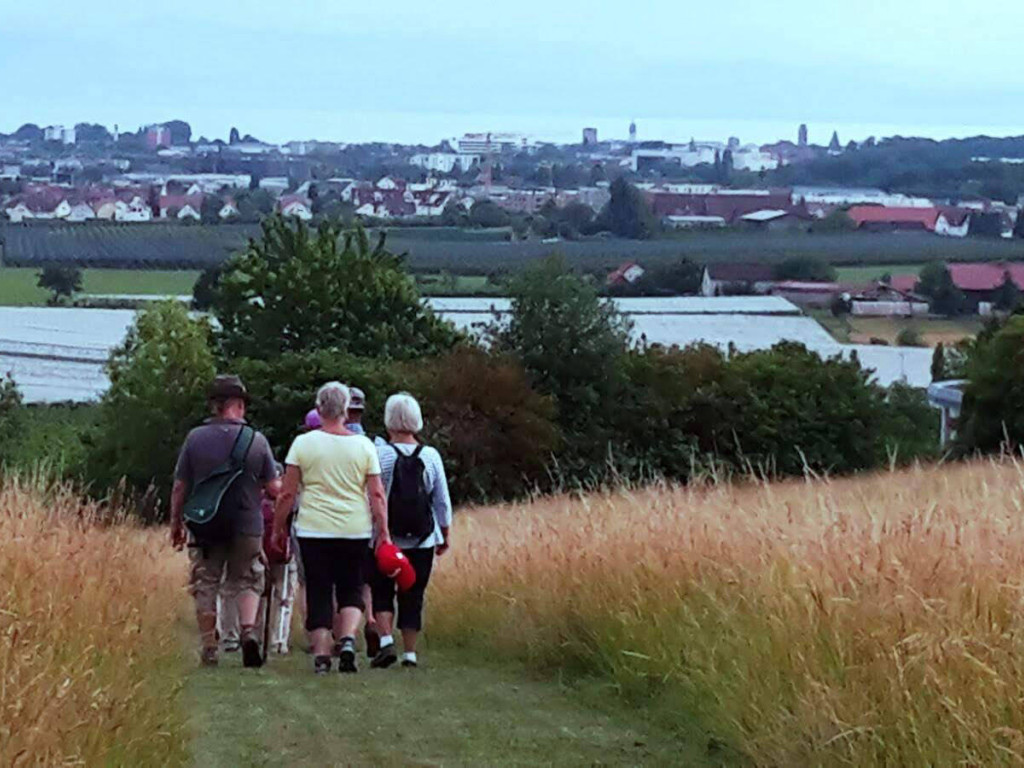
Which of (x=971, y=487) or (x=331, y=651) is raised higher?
(x=971, y=487)

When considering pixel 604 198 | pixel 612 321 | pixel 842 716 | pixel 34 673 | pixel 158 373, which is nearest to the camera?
pixel 34 673

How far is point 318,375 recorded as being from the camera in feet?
173

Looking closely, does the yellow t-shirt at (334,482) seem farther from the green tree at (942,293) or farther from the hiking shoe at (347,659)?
the green tree at (942,293)

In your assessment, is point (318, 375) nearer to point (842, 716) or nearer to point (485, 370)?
point (485, 370)

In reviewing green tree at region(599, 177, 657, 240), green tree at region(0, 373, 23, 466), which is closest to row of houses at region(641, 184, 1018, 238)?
green tree at region(599, 177, 657, 240)

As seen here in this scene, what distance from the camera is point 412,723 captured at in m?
8.61

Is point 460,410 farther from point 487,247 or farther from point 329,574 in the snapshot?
point 487,247

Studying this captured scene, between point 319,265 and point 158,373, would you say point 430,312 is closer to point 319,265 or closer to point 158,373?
point 319,265

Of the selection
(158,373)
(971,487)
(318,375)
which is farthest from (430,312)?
(971,487)

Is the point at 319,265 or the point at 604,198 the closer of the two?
the point at 319,265

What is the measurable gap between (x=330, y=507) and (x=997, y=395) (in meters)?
39.7

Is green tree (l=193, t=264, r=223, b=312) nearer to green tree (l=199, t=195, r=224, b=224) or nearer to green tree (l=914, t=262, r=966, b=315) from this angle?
green tree (l=199, t=195, r=224, b=224)

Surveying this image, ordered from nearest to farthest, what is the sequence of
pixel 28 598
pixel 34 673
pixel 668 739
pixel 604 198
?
pixel 34 673 < pixel 28 598 < pixel 668 739 < pixel 604 198

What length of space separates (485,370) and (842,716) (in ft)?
149
